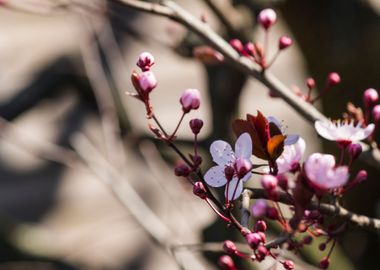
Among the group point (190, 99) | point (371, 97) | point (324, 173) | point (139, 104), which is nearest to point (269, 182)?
point (324, 173)

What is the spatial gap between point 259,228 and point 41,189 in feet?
6.80

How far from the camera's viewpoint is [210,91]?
4.48ft

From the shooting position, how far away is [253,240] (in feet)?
1.73

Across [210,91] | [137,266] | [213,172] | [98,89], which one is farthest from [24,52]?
[213,172]

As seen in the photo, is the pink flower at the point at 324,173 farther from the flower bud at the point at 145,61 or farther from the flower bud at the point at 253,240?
the flower bud at the point at 145,61

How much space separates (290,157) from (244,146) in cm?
4

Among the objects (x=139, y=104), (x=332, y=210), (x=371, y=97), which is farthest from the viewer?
(x=139, y=104)

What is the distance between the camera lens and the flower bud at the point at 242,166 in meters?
0.57

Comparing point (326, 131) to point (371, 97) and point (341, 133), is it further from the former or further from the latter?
point (371, 97)

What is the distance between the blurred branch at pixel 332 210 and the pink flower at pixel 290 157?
0.02 m

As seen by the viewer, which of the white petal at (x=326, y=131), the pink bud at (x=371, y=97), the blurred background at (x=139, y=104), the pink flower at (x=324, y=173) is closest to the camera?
the pink flower at (x=324, y=173)

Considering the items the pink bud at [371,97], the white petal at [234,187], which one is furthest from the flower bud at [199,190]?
the pink bud at [371,97]

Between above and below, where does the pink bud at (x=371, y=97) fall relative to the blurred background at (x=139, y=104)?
above

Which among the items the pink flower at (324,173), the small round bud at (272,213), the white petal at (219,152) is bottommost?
the small round bud at (272,213)
